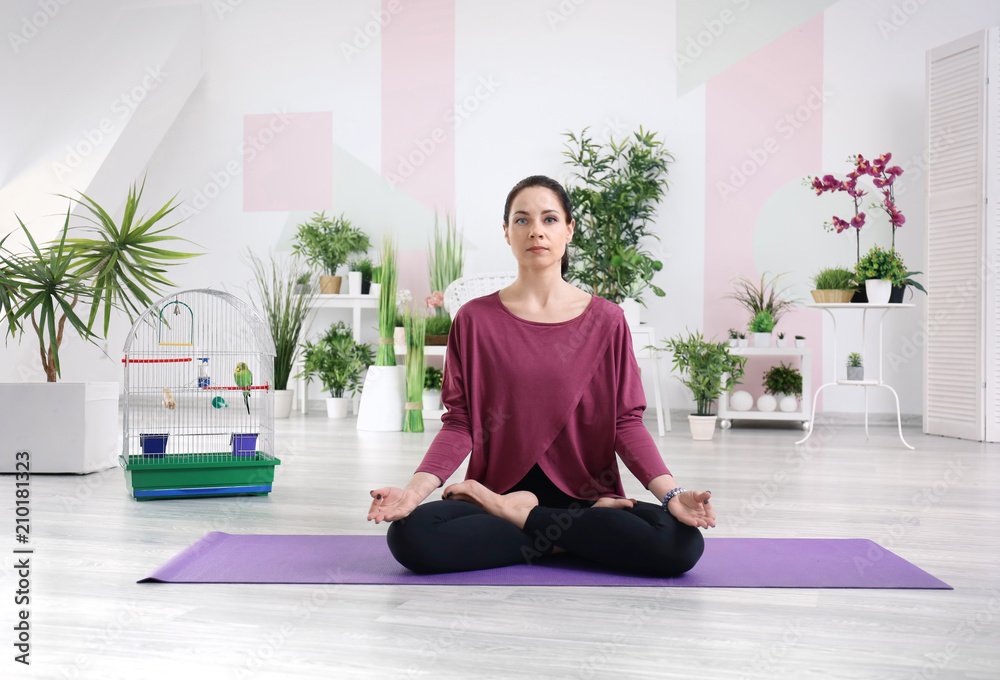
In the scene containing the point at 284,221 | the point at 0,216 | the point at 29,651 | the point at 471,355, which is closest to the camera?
the point at 29,651

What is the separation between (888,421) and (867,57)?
246 cm

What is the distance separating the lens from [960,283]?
4.80 m

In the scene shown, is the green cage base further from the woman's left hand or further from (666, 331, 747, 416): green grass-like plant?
(666, 331, 747, 416): green grass-like plant

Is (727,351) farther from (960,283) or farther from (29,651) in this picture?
(29,651)

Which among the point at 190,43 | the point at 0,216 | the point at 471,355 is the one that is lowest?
the point at 471,355

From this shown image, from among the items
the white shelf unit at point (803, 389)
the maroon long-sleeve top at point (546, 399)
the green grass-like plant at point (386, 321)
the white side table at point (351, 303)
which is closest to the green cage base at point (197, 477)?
the maroon long-sleeve top at point (546, 399)

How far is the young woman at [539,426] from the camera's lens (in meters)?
1.83

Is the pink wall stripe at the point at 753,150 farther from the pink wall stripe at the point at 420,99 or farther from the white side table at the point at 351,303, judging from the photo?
the white side table at the point at 351,303

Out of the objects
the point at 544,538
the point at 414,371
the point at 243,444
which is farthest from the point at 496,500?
the point at 414,371

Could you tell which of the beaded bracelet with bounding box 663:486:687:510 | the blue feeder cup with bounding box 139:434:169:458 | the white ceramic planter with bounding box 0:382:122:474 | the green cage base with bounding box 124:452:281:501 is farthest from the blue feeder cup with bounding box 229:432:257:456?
the beaded bracelet with bounding box 663:486:687:510

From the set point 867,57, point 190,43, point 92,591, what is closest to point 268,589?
point 92,591

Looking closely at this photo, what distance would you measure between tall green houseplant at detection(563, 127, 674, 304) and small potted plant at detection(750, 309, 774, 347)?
635 mm

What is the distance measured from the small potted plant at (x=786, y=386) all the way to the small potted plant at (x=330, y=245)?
3.10 m

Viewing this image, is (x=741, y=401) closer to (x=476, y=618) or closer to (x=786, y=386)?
(x=786, y=386)
